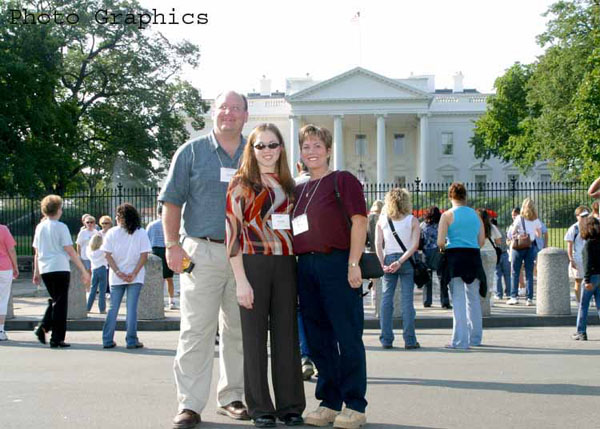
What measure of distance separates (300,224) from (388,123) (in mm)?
74488

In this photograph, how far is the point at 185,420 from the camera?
5387 millimetres

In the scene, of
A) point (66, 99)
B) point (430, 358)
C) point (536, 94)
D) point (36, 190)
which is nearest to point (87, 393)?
point (430, 358)

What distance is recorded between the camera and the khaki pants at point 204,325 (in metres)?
5.52

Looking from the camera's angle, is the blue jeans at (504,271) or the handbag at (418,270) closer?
the handbag at (418,270)

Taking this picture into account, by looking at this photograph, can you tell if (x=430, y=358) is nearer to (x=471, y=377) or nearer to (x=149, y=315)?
(x=471, y=377)

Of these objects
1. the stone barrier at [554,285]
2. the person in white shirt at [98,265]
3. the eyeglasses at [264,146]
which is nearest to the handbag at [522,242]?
the stone barrier at [554,285]

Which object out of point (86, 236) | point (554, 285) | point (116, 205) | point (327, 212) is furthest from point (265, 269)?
point (116, 205)

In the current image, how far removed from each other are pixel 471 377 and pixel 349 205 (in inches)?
111

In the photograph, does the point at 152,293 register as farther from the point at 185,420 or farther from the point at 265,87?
the point at 265,87

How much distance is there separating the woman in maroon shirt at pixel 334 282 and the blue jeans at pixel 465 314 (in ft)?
13.3

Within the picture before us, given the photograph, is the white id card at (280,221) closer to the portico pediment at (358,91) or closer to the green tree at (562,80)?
the green tree at (562,80)

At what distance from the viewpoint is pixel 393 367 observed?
8.05m

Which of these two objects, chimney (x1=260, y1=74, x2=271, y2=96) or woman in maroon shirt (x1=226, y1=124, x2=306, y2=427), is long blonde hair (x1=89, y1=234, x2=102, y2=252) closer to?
woman in maroon shirt (x1=226, y1=124, x2=306, y2=427)

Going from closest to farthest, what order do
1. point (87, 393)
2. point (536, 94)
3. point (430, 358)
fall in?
1. point (87, 393)
2. point (430, 358)
3. point (536, 94)
